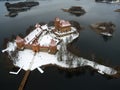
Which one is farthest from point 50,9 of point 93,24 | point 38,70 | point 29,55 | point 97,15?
point 38,70

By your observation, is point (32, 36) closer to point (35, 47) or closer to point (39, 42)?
point (39, 42)

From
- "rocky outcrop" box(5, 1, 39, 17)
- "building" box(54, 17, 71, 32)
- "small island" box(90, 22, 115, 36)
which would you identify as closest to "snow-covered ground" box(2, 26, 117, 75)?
"building" box(54, 17, 71, 32)

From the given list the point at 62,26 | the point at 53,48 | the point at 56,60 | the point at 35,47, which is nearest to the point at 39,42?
the point at 35,47

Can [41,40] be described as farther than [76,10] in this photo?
No

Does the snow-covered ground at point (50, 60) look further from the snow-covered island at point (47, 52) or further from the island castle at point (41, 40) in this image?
the island castle at point (41, 40)

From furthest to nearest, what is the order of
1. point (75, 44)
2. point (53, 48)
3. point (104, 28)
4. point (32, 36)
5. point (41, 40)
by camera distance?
point (104, 28), point (32, 36), point (41, 40), point (75, 44), point (53, 48)

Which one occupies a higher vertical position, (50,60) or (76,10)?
(76,10)
